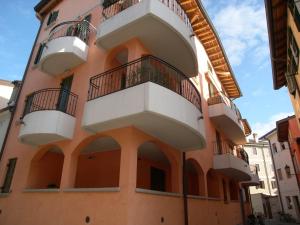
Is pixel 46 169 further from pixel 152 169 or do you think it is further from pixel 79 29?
pixel 79 29

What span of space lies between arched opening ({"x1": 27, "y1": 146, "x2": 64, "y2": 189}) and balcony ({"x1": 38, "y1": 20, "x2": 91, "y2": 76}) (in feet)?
13.0

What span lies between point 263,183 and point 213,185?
32.0 metres

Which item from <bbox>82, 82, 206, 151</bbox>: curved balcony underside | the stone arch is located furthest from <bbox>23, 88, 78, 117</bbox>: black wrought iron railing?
the stone arch

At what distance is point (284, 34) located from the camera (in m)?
11.0

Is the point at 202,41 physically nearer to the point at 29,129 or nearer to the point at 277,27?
the point at 277,27

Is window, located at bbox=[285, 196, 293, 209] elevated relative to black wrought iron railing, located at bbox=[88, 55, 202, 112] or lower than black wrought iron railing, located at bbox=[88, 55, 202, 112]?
lower

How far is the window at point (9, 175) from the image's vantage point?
36.0 feet

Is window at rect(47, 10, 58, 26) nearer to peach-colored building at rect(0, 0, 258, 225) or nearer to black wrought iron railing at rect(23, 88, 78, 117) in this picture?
peach-colored building at rect(0, 0, 258, 225)

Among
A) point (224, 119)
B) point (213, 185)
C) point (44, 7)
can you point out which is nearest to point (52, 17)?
point (44, 7)

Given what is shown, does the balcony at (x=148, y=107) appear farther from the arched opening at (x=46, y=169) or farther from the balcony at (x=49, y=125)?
the arched opening at (x=46, y=169)

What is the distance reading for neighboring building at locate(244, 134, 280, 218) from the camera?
35531mm

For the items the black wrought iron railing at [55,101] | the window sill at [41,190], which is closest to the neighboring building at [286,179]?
the black wrought iron railing at [55,101]

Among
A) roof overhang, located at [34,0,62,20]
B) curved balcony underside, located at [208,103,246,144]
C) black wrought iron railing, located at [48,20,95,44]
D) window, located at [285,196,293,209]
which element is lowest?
window, located at [285,196,293,209]

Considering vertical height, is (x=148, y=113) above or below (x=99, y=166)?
above
